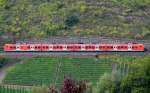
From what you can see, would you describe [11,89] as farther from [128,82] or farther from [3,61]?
[128,82]

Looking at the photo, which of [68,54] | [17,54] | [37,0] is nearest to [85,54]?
[68,54]

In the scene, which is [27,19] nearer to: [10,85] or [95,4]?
[95,4]

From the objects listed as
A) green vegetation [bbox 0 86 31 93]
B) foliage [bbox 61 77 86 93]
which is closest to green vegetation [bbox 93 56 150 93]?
green vegetation [bbox 0 86 31 93]

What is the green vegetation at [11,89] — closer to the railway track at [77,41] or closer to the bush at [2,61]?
the bush at [2,61]

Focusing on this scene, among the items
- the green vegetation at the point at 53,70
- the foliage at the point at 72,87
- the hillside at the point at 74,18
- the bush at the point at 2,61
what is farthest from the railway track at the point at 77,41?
the foliage at the point at 72,87

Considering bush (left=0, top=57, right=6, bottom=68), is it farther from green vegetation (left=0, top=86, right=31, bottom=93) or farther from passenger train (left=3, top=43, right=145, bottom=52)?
green vegetation (left=0, top=86, right=31, bottom=93)

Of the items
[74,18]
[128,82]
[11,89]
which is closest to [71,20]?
[74,18]
